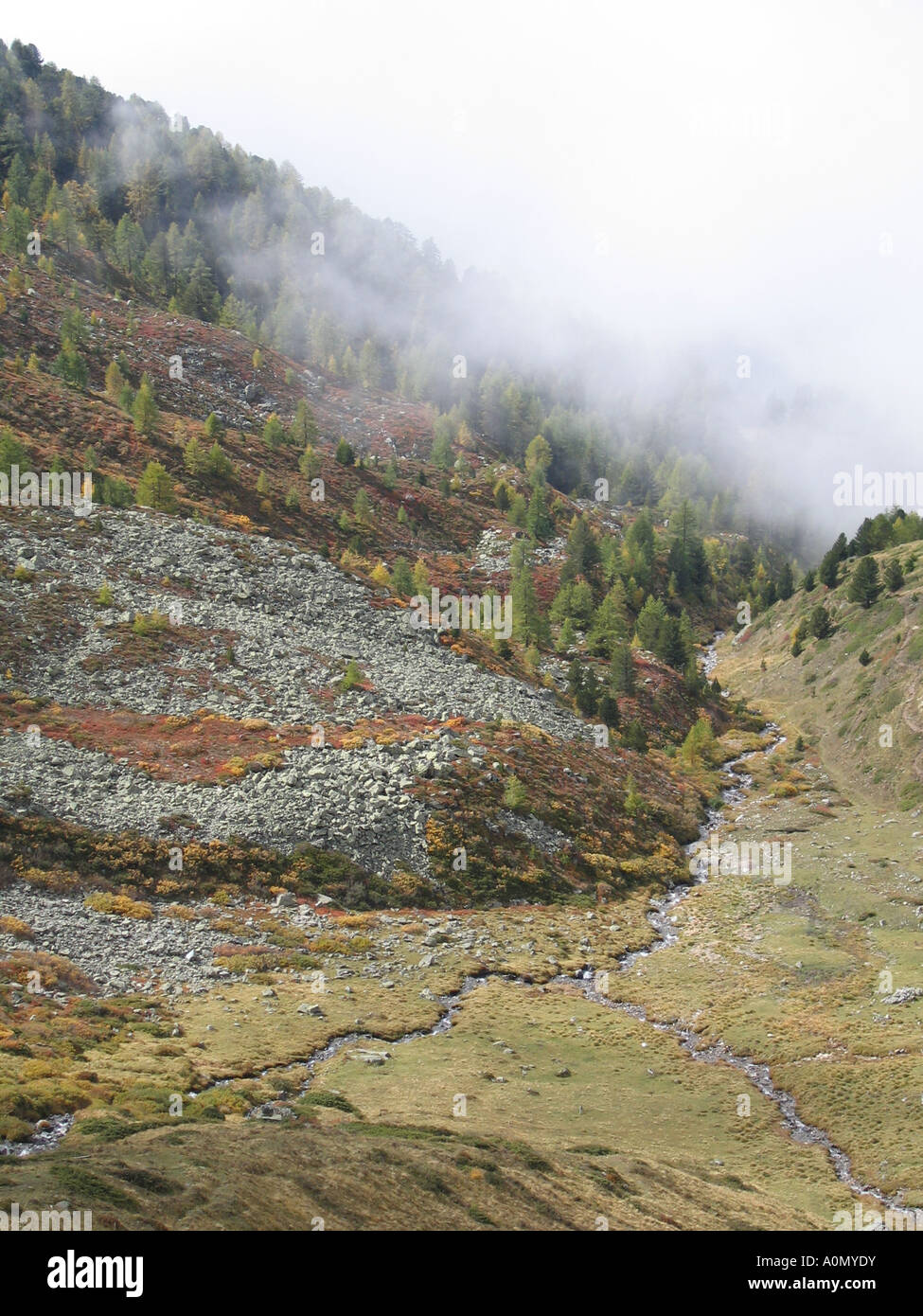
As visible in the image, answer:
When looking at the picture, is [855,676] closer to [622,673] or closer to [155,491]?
[622,673]

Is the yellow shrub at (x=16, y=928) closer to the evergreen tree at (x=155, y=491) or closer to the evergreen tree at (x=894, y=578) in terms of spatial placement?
the evergreen tree at (x=155, y=491)

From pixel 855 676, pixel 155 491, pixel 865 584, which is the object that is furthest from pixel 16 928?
pixel 865 584

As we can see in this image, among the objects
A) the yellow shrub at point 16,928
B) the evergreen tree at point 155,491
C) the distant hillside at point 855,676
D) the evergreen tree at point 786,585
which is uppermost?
the evergreen tree at point 155,491

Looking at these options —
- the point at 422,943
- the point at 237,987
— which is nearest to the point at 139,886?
the point at 237,987

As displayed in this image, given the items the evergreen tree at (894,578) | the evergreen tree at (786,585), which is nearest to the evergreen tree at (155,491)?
the evergreen tree at (894,578)

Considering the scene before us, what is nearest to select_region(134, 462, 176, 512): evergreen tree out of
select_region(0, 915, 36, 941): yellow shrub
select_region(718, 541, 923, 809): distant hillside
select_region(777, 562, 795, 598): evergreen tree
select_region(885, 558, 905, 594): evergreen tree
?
select_region(0, 915, 36, 941): yellow shrub

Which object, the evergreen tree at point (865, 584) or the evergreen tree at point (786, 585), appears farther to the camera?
the evergreen tree at point (786, 585)

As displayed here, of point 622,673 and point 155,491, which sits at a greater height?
point 155,491

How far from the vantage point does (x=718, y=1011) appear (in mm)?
47750

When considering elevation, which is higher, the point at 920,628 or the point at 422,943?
the point at 920,628

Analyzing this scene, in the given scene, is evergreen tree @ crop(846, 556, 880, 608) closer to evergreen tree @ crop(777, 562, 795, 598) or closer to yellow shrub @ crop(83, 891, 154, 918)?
evergreen tree @ crop(777, 562, 795, 598)

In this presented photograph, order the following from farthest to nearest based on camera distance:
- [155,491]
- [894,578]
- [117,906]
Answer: [894,578] < [155,491] < [117,906]
